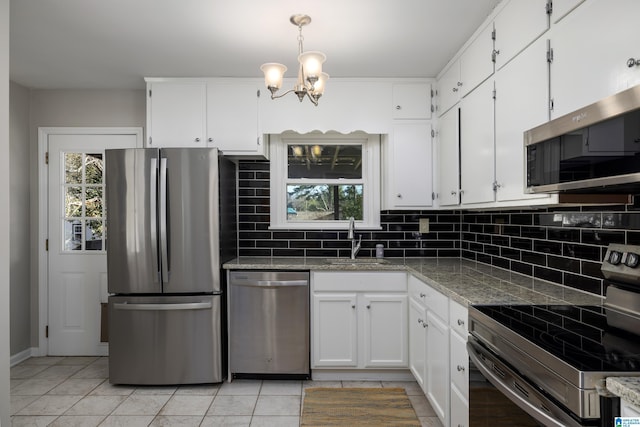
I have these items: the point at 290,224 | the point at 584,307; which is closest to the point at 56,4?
the point at 290,224

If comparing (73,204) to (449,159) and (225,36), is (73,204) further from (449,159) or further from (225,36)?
(449,159)

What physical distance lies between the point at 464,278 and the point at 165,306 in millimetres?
2079

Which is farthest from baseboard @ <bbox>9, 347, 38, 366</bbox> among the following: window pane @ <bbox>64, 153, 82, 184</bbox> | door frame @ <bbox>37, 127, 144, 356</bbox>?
window pane @ <bbox>64, 153, 82, 184</bbox>

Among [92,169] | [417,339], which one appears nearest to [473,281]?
[417,339]

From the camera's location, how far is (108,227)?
2887 millimetres

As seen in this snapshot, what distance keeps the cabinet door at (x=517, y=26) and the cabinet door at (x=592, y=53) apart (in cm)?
13

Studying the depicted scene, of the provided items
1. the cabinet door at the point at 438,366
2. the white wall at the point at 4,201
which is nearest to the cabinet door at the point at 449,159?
the cabinet door at the point at 438,366

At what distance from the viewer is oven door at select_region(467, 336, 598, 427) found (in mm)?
1097

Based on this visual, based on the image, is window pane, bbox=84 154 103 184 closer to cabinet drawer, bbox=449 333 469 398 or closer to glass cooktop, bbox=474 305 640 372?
cabinet drawer, bbox=449 333 469 398

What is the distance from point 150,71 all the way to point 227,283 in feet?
5.84

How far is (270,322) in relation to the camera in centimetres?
300

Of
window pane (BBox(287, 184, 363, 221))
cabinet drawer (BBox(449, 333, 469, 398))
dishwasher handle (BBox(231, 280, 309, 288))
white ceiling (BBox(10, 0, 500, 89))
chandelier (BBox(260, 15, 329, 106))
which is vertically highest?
white ceiling (BBox(10, 0, 500, 89))

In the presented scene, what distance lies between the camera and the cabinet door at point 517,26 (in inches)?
68.6

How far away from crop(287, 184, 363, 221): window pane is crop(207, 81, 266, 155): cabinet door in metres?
0.63
